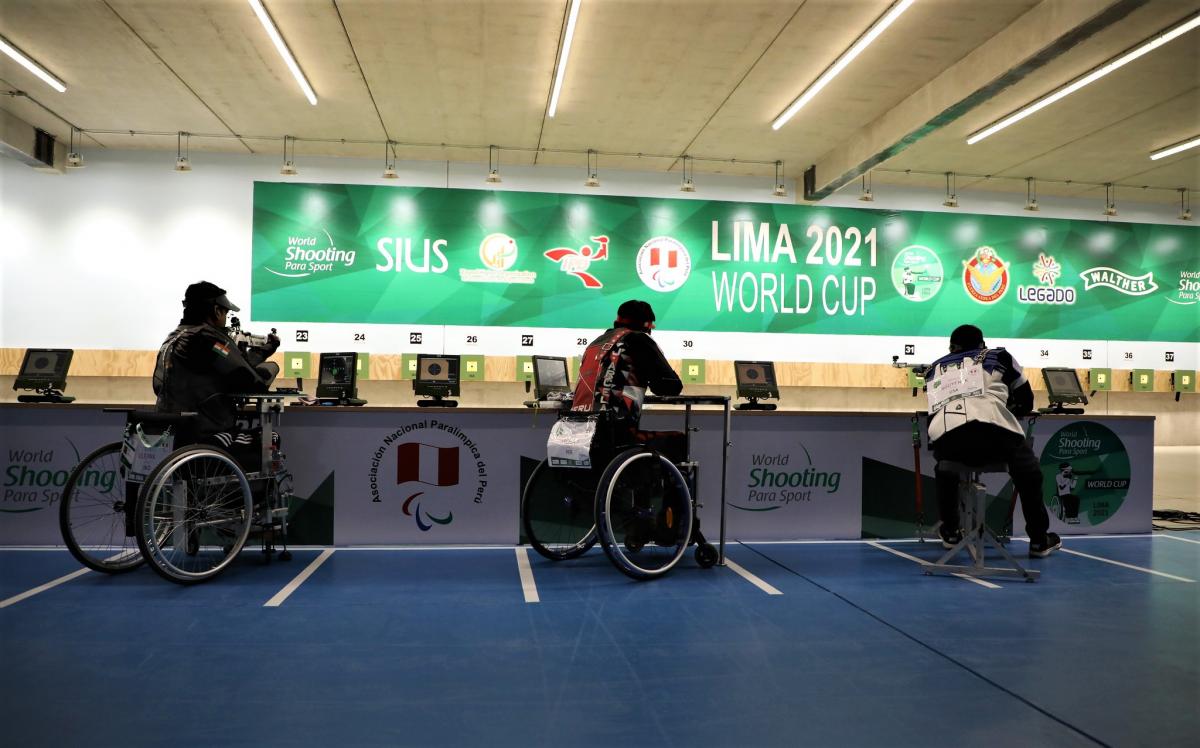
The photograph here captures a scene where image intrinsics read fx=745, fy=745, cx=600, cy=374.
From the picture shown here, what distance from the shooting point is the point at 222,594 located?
140 inches

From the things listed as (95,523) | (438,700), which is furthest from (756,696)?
(95,523)

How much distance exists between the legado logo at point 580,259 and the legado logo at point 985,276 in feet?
15.9

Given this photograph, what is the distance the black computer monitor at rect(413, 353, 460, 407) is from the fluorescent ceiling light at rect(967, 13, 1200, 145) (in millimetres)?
5773

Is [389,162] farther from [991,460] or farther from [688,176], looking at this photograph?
[991,460]

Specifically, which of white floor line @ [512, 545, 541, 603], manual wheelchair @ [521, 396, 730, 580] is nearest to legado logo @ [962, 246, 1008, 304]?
manual wheelchair @ [521, 396, 730, 580]

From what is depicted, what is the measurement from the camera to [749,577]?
4.07 m

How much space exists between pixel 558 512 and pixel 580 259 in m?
5.04

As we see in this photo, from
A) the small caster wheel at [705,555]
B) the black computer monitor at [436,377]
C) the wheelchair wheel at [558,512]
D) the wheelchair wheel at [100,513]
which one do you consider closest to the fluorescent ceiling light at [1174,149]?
the small caster wheel at [705,555]

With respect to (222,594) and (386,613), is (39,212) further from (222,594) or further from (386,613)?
(386,613)

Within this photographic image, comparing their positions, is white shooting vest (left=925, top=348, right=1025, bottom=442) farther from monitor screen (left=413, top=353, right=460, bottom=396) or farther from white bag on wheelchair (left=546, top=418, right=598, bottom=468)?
monitor screen (left=413, top=353, right=460, bottom=396)

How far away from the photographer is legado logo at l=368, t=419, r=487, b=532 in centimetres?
A: 482

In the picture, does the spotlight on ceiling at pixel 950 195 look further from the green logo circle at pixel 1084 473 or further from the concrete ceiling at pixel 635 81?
the green logo circle at pixel 1084 473

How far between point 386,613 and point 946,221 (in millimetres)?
9116

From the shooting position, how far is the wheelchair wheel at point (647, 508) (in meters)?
3.90
